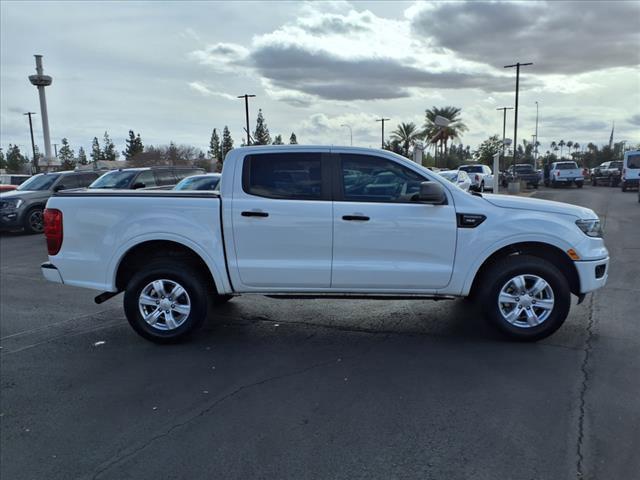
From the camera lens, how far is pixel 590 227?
16.6 feet

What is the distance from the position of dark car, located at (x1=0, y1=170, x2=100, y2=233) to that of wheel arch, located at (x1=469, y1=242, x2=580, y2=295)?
43.9ft

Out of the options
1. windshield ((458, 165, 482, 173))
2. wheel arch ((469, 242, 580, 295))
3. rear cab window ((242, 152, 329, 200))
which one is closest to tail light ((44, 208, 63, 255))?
rear cab window ((242, 152, 329, 200))

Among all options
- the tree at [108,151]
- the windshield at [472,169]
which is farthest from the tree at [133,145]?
the windshield at [472,169]

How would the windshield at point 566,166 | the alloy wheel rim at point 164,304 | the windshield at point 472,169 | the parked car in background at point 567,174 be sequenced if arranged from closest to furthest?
the alloy wheel rim at point 164,304 → the windshield at point 472,169 → the parked car in background at point 567,174 → the windshield at point 566,166

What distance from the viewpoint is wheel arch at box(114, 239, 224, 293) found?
16.9ft

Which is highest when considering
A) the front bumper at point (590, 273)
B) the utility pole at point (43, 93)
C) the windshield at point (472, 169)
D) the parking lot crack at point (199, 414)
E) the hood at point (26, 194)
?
the utility pole at point (43, 93)

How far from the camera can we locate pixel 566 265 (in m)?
5.08

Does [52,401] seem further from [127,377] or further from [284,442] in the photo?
[284,442]

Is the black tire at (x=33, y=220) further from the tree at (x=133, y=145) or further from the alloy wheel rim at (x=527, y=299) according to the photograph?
the tree at (x=133, y=145)

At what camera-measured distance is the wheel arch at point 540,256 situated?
5.02m

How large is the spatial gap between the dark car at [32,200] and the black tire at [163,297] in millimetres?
11349

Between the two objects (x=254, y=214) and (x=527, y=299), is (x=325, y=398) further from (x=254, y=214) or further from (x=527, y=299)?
(x=527, y=299)

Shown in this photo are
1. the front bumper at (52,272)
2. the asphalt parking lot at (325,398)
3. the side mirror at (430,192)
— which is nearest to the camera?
the asphalt parking lot at (325,398)

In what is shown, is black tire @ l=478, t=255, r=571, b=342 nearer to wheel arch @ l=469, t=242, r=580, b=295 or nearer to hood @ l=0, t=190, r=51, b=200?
wheel arch @ l=469, t=242, r=580, b=295
